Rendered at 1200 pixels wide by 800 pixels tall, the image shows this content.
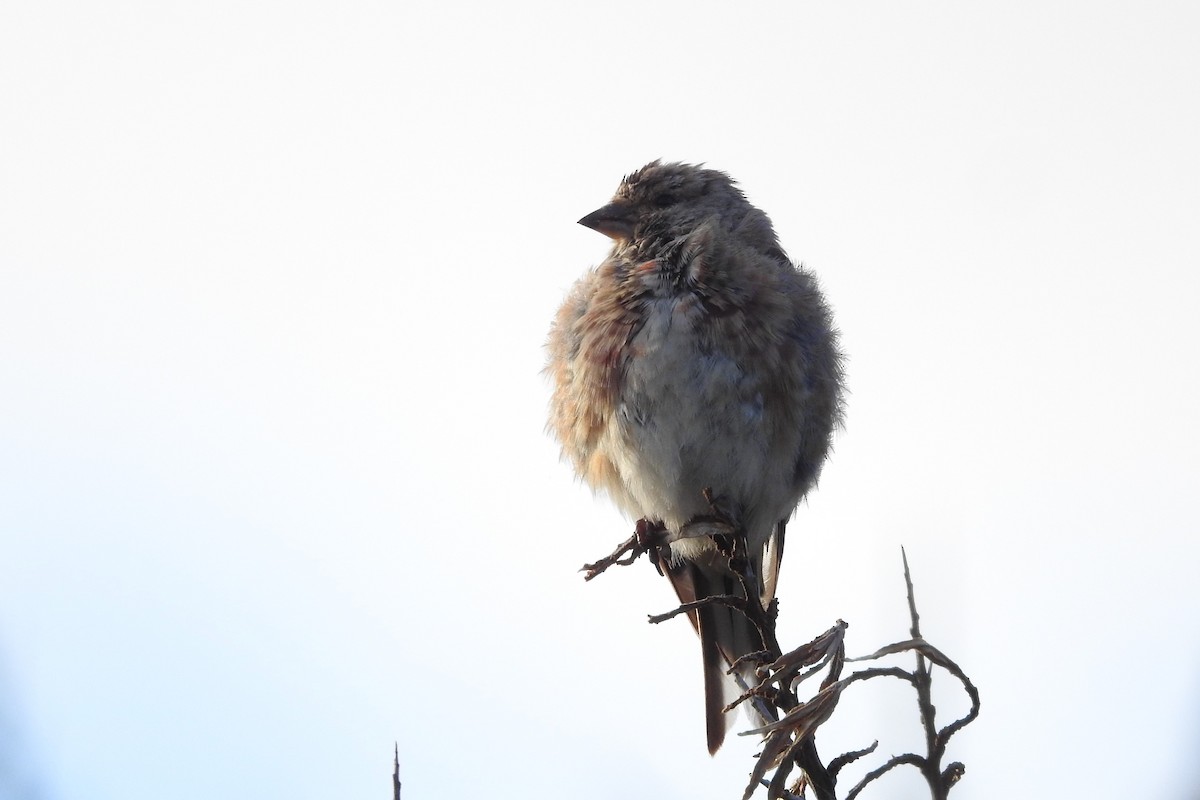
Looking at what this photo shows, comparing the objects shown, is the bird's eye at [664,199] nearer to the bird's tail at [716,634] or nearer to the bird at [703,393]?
the bird at [703,393]

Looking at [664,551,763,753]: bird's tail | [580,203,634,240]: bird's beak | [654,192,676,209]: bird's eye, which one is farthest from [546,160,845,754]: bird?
[654,192,676,209]: bird's eye

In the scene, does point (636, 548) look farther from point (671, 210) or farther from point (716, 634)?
point (671, 210)

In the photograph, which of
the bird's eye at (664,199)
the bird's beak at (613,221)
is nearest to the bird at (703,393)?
the bird's beak at (613,221)

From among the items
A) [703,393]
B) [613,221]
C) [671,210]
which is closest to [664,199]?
[671,210]

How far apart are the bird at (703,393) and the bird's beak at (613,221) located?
0.18 metres

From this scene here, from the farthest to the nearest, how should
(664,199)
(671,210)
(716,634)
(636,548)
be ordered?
(664,199), (671,210), (716,634), (636,548)

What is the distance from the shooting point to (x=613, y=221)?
18.3 ft

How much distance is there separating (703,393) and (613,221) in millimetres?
1165

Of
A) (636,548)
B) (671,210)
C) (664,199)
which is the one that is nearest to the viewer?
Result: (636,548)

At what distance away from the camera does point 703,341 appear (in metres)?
4.75

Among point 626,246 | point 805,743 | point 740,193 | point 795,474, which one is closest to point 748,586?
point 805,743

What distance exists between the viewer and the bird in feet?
15.6

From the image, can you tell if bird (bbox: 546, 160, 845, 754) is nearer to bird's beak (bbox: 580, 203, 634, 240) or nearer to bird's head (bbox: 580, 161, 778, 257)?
bird's head (bbox: 580, 161, 778, 257)

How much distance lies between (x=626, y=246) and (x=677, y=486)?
1.11m
